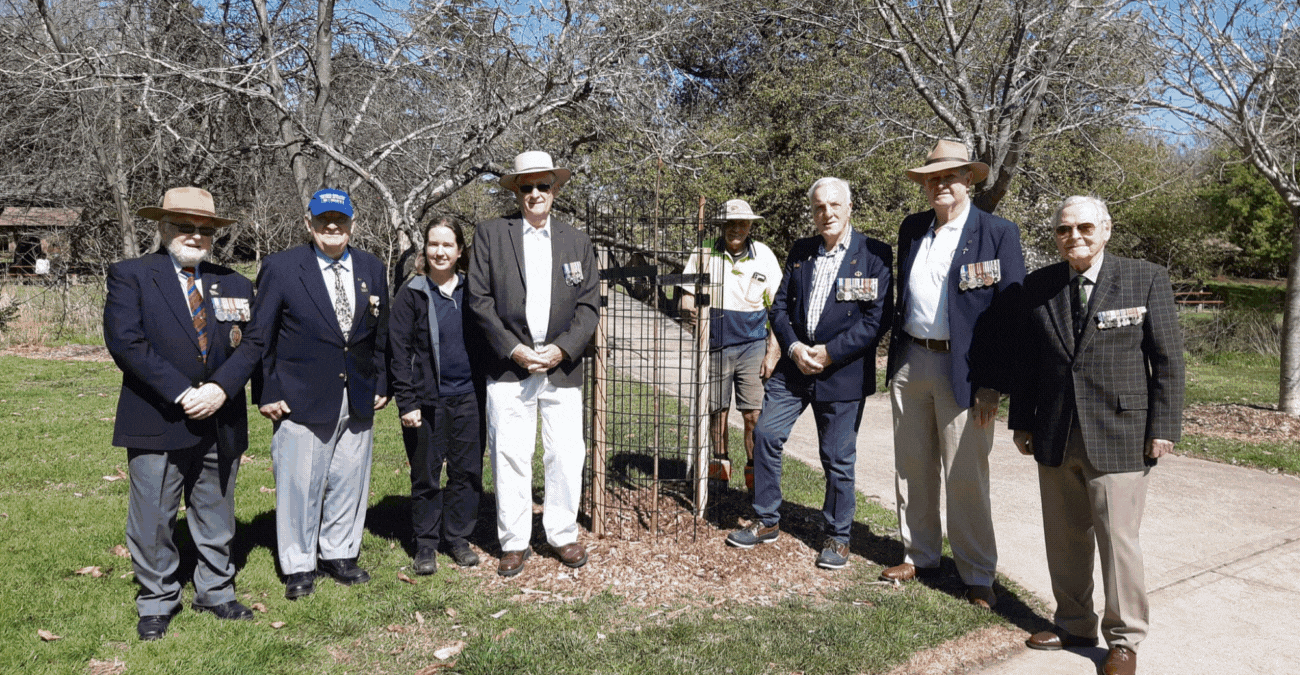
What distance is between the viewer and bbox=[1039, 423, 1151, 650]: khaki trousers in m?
3.44

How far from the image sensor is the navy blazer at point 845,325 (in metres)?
4.58

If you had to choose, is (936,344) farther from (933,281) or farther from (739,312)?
(739,312)

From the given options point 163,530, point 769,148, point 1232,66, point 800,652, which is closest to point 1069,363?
point 800,652

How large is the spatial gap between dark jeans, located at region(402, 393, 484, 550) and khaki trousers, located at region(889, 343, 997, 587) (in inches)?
90.2

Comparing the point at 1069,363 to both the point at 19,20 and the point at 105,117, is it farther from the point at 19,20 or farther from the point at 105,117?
the point at 19,20

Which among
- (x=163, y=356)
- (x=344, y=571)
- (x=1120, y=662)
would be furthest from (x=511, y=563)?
(x=1120, y=662)

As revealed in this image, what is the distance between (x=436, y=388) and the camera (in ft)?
14.8

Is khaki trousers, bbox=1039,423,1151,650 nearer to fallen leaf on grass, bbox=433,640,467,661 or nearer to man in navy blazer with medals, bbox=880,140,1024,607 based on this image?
man in navy blazer with medals, bbox=880,140,1024,607

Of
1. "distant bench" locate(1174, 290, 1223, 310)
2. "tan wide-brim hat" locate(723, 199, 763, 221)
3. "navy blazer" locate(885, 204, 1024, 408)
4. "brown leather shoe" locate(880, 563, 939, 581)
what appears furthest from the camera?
"distant bench" locate(1174, 290, 1223, 310)

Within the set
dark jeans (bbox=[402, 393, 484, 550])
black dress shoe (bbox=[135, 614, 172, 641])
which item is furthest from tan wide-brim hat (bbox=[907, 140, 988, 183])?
black dress shoe (bbox=[135, 614, 172, 641])

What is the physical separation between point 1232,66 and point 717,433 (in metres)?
6.80

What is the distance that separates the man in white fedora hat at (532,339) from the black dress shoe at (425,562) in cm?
36

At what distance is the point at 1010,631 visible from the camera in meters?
3.92

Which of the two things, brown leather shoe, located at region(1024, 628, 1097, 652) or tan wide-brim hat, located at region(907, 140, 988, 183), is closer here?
brown leather shoe, located at region(1024, 628, 1097, 652)
